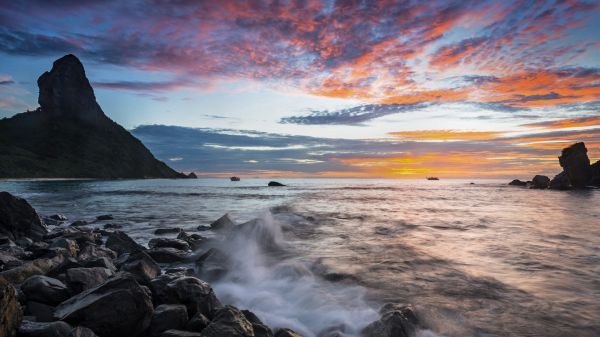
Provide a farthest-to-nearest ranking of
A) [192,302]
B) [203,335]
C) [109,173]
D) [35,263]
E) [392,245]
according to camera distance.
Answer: [109,173] < [392,245] < [35,263] < [192,302] < [203,335]

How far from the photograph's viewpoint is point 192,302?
23.0 feet

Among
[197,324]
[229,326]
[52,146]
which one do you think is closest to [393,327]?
[229,326]

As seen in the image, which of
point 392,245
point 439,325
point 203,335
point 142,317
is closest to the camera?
point 203,335

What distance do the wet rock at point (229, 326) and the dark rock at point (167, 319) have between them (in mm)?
854

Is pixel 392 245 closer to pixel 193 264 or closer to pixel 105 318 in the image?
pixel 193 264

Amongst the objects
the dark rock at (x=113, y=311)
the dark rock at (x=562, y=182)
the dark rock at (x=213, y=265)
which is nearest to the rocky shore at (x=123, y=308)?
the dark rock at (x=113, y=311)

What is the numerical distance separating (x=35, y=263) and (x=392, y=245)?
49.5ft

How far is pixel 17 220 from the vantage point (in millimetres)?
17000

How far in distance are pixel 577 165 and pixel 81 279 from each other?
401 feet

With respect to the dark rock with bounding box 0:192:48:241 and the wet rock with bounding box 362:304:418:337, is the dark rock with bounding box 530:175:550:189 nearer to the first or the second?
the wet rock with bounding box 362:304:418:337

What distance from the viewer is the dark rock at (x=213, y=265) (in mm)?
11816

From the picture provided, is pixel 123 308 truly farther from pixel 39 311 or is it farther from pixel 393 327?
pixel 393 327

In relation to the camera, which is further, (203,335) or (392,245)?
(392,245)

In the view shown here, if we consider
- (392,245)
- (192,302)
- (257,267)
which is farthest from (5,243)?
(392,245)
